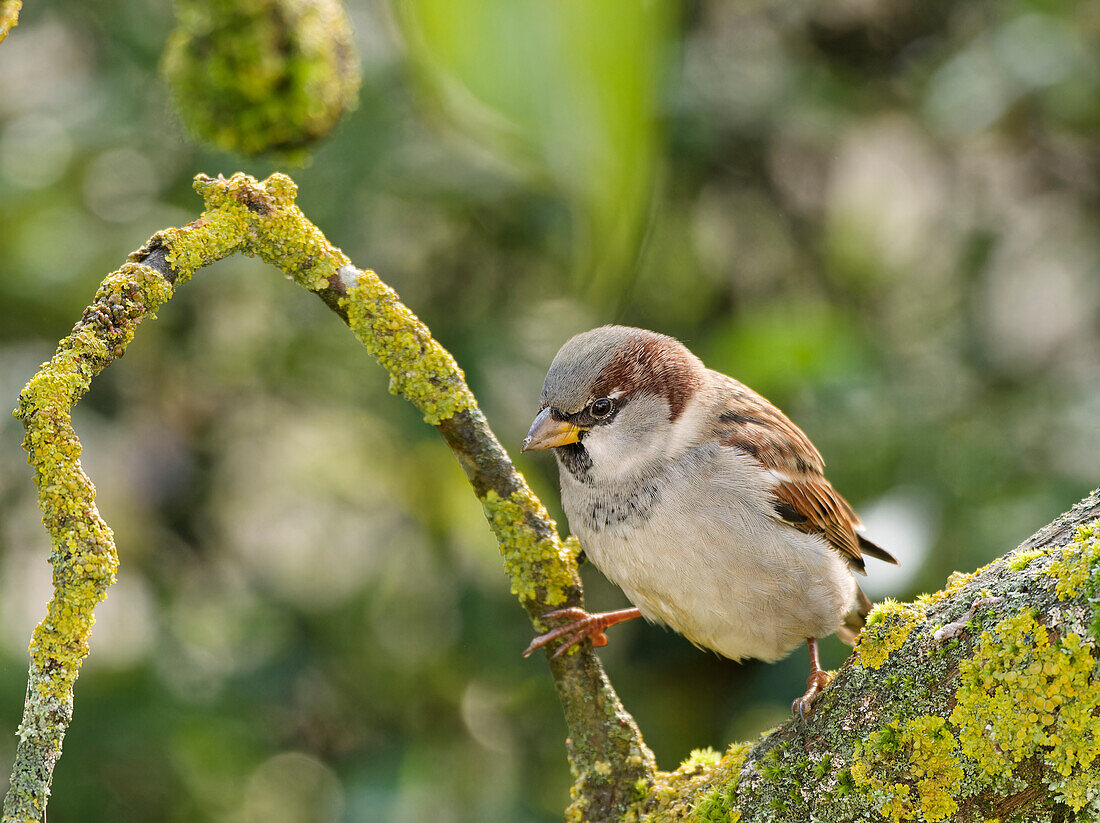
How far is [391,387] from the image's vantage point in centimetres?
151

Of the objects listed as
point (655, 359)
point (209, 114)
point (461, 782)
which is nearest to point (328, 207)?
point (655, 359)

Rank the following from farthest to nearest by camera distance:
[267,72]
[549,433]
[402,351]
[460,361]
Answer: [460,361] < [549,433] < [402,351] < [267,72]

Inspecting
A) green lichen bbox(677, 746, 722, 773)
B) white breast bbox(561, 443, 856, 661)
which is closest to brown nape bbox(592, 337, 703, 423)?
white breast bbox(561, 443, 856, 661)

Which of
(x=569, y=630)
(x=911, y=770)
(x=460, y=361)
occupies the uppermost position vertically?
(x=460, y=361)

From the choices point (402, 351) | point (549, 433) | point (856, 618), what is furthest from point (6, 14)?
point (856, 618)

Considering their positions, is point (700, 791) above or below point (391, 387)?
below

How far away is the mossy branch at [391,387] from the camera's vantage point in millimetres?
960

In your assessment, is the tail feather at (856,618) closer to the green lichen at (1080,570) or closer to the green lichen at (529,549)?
the green lichen at (529,549)

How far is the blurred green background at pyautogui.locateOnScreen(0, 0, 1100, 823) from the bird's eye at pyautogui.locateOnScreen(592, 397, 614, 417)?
0.85 metres

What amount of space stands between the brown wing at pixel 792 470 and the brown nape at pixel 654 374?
0.33ft

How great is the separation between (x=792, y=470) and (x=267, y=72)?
1488 millimetres

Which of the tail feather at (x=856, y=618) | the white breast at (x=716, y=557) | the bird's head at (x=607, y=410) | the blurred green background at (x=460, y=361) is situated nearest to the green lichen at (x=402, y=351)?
the bird's head at (x=607, y=410)

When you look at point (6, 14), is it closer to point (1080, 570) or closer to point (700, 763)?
point (1080, 570)

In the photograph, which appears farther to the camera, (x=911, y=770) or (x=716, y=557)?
(x=716, y=557)
